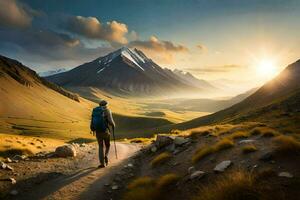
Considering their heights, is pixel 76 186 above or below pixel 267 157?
below

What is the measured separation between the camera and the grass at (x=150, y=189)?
977cm

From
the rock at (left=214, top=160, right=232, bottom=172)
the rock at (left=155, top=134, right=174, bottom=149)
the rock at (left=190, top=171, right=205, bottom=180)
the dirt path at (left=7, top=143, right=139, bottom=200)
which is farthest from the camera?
the rock at (left=155, top=134, right=174, bottom=149)

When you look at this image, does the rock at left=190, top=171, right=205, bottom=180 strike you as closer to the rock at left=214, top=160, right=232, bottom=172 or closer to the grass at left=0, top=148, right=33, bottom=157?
the rock at left=214, top=160, right=232, bottom=172

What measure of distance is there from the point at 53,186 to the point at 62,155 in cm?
638

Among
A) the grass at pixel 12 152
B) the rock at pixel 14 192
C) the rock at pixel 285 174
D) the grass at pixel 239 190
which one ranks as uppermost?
the rock at pixel 285 174

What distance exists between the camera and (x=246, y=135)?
15.2m

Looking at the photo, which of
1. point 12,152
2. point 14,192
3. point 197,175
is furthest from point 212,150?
point 12,152

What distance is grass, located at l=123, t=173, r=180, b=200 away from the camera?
977 centimetres

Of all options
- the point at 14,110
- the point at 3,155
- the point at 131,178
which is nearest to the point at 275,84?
the point at 3,155

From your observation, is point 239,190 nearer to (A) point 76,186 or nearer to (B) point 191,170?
(B) point 191,170

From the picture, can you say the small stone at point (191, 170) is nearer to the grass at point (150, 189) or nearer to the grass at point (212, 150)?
the grass at point (150, 189)

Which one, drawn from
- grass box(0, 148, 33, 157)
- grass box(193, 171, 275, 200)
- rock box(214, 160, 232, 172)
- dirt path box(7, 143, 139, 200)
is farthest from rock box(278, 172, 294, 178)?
grass box(0, 148, 33, 157)

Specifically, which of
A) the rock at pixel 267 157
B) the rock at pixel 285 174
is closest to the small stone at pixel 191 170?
the rock at pixel 267 157

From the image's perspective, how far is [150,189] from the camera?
10305mm
